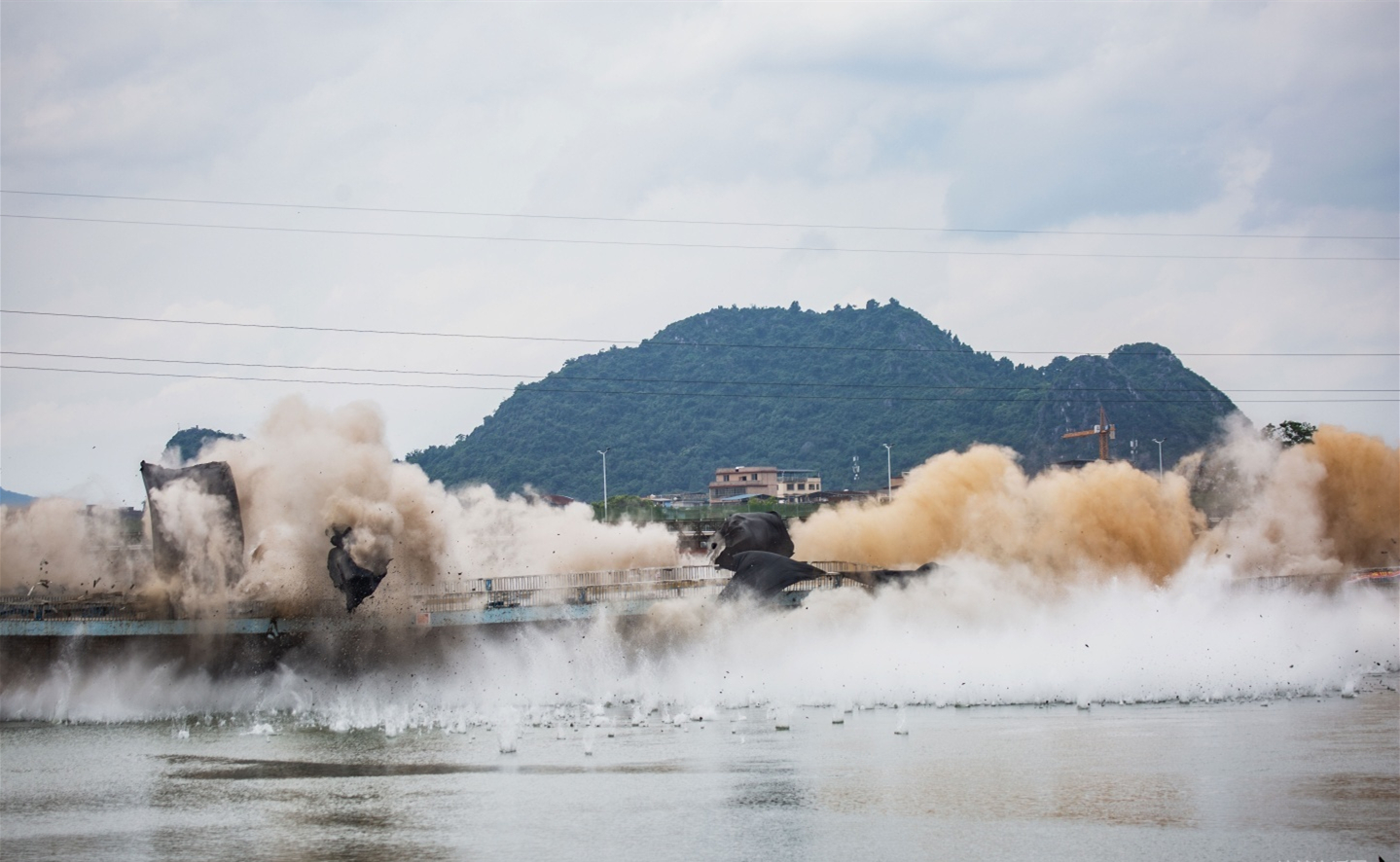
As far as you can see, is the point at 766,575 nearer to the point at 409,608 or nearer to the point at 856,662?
the point at 856,662

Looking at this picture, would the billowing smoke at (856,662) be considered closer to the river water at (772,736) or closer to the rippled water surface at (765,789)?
the river water at (772,736)

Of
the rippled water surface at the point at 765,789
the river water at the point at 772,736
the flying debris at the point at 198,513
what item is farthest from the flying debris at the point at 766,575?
the flying debris at the point at 198,513

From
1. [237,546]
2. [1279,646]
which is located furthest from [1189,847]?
[237,546]

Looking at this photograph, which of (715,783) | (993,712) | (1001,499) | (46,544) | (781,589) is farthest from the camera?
(46,544)

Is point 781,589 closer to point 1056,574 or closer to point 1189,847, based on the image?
point 1056,574

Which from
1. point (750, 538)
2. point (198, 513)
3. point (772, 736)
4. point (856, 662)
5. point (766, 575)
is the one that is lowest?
point (772, 736)

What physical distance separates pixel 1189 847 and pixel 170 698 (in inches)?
2335

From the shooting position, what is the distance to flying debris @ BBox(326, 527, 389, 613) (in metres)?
77.7

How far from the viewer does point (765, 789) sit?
4844cm

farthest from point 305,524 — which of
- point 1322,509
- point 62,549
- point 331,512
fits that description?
point 1322,509

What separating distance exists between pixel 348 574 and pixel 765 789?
116 ft

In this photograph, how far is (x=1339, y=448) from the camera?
9038 cm

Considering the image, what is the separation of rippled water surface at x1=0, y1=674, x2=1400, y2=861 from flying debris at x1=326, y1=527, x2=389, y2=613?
454 inches

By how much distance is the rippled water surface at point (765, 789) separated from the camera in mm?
40938
